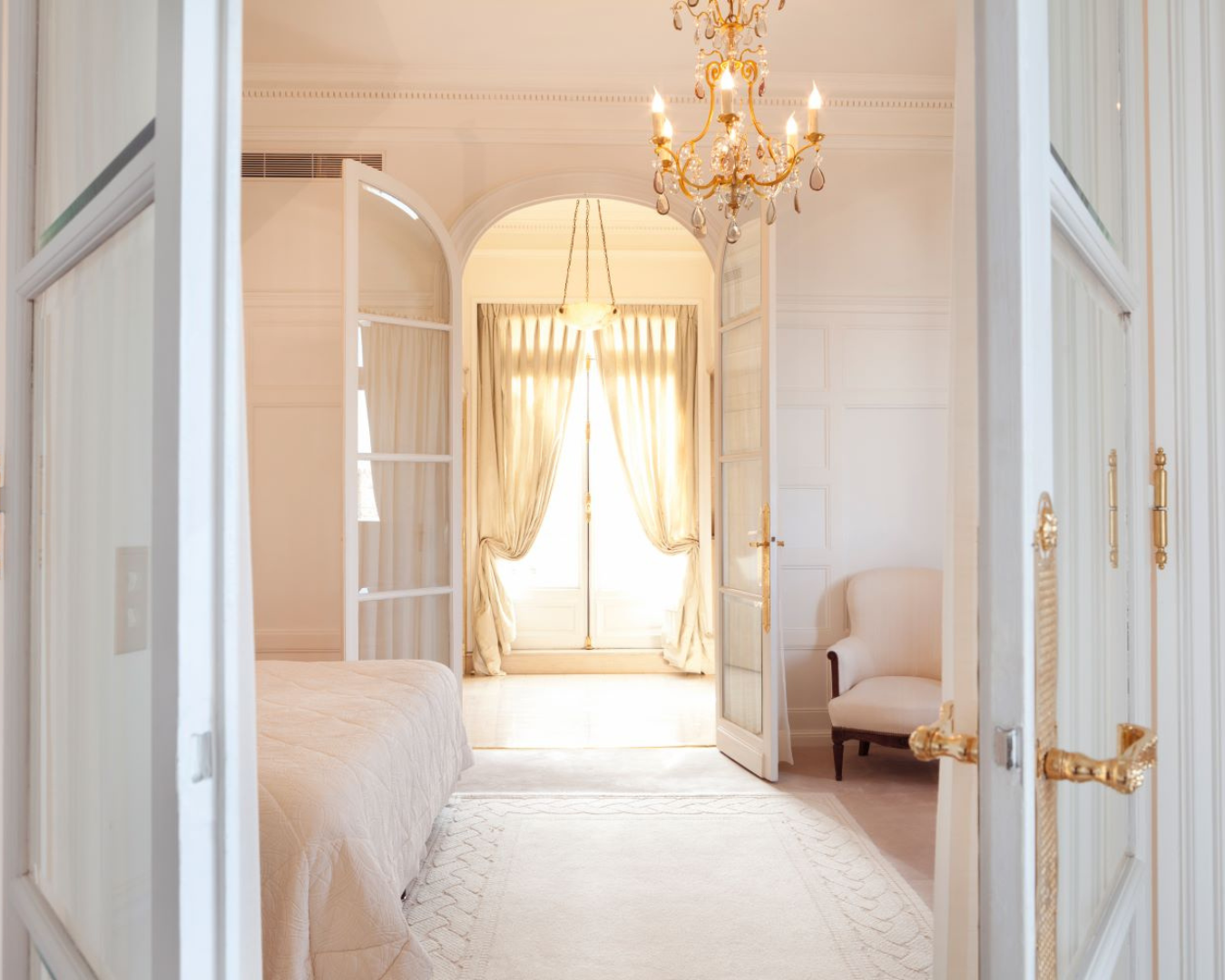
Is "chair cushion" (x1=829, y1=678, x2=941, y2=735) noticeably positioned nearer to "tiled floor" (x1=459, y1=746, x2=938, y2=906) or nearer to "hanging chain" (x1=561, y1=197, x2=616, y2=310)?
"tiled floor" (x1=459, y1=746, x2=938, y2=906)

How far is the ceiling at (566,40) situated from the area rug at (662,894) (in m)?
3.51

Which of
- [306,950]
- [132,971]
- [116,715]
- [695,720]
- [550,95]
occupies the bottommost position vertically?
[695,720]

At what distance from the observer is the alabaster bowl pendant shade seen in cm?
579

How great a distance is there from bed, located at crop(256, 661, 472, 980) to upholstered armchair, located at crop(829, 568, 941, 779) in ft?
6.69

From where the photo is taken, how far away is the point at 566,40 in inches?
163

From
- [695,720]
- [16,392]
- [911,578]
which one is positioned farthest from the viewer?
[695,720]

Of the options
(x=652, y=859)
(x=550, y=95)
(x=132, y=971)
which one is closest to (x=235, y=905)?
(x=132, y=971)

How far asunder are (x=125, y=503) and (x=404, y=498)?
3524 millimetres

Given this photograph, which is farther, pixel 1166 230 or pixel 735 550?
pixel 735 550

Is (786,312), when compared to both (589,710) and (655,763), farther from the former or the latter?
(589,710)

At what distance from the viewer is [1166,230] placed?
1.20m

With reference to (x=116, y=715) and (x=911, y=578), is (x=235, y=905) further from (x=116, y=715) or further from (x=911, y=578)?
(x=911, y=578)

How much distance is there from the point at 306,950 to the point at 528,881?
3.90 ft

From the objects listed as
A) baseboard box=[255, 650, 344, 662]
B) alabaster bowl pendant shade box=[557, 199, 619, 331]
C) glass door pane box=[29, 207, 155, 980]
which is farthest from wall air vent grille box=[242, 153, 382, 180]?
glass door pane box=[29, 207, 155, 980]
